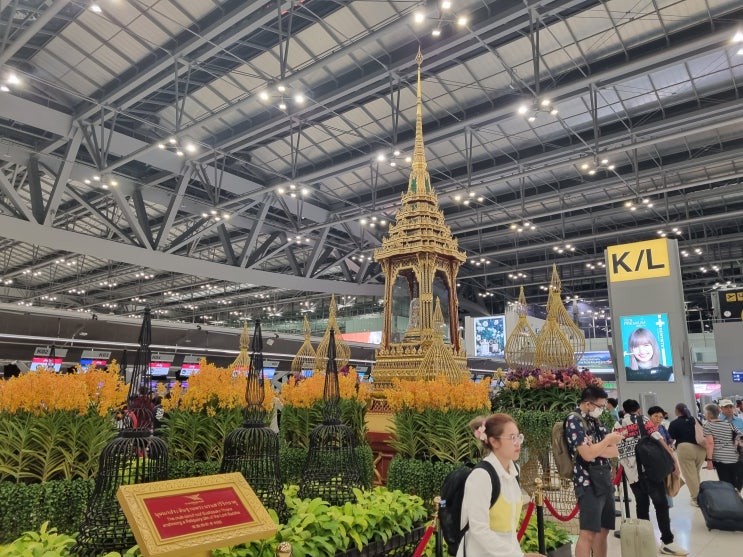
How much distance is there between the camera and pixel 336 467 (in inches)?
170

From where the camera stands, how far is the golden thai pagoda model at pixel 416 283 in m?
7.08

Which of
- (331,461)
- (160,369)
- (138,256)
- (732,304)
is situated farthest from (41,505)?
(732,304)

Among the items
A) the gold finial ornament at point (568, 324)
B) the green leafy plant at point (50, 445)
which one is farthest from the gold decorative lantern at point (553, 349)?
the green leafy plant at point (50, 445)

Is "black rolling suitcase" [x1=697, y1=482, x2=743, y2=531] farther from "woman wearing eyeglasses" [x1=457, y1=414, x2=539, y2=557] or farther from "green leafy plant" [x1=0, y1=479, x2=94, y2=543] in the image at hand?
"green leafy plant" [x1=0, y1=479, x2=94, y2=543]

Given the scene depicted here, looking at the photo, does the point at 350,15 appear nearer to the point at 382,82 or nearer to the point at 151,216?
the point at 382,82

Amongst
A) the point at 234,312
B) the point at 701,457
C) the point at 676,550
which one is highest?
the point at 234,312

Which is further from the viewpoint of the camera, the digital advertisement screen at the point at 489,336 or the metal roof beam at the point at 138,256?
the digital advertisement screen at the point at 489,336

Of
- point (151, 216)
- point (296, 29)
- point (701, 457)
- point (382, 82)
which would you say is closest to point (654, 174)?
point (382, 82)

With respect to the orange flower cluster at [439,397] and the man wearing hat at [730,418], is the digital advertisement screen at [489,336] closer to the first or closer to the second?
the man wearing hat at [730,418]

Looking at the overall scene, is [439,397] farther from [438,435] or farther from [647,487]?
[647,487]

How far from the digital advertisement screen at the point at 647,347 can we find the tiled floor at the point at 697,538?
21.0 ft

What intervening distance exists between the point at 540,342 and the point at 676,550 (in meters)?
3.33

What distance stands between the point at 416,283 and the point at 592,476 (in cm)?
462

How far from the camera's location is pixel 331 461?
427 centimetres
